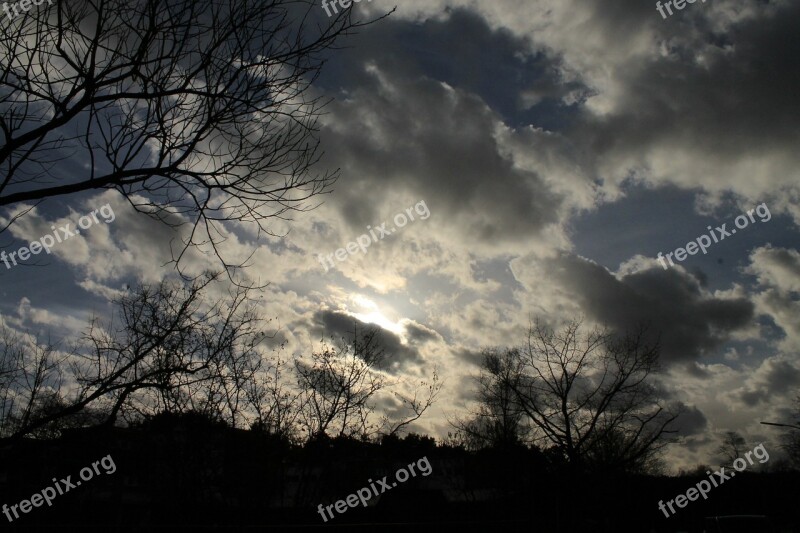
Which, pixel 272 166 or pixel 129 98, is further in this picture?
pixel 272 166

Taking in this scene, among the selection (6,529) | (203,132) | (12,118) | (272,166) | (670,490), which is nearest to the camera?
(12,118)

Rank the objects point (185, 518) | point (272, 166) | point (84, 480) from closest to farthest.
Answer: point (272, 166) → point (185, 518) → point (84, 480)

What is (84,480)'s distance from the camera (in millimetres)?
11617

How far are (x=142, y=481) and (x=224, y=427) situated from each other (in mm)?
1972

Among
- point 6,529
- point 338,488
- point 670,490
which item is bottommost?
point 670,490

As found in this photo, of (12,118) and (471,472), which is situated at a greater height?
(12,118)

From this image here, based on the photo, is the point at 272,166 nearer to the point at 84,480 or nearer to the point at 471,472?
the point at 84,480

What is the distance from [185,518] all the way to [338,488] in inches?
217

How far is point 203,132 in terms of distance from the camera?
3670mm

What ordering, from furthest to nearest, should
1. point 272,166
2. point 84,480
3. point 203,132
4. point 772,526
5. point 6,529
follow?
point 772,526 → point 84,480 → point 6,529 → point 272,166 → point 203,132

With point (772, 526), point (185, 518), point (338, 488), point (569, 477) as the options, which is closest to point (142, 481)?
point (185, 518)

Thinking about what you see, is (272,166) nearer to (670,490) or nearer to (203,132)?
(203,132)

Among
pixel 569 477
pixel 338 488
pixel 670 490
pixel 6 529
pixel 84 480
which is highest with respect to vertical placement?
pixel 84 480

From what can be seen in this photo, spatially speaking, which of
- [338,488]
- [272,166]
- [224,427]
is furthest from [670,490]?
[272,166]
